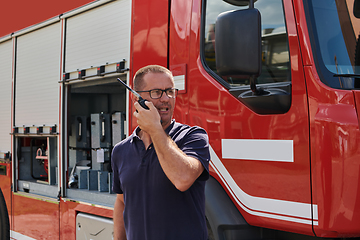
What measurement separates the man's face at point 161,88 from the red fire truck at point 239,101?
2.14ft

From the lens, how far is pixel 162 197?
182cm

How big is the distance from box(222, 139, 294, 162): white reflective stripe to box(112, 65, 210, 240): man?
32.5 inches

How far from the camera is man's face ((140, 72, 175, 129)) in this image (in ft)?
6.09

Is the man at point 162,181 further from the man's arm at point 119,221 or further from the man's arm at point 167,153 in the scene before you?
the man's arm at point 119,221

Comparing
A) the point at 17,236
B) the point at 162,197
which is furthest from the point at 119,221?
the point at 17,236

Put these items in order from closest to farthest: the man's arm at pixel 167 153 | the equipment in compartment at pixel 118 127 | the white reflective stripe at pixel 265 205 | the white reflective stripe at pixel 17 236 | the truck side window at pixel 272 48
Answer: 1. the man's arm at pixel 167 153
2. the white reflective stripe at pixel 265 205
3. the truck side window at pixel 272 48
4. the equipment in compartment at pixel 118 127
5. the white reflective stripe at pixel 17 236

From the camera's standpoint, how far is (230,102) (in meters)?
2.87

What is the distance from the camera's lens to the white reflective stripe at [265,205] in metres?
2.49

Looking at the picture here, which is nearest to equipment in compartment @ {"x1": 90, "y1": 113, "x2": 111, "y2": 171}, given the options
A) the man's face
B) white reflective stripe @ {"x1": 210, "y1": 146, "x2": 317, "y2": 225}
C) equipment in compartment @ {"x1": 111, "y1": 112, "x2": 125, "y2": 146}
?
equipment in compartment @ {"x1": 111, "y1": 112, "x2": 125, "y2": 146}

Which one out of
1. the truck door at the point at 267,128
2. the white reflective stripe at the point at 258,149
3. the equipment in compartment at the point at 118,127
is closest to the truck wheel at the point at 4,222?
the equipment in compartment at the point at 118,127

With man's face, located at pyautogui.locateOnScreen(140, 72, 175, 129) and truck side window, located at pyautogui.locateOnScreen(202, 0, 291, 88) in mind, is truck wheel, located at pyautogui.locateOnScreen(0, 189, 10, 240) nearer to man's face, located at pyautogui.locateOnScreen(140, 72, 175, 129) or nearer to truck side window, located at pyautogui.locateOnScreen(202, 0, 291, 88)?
truck side window, located at pyautogui.locateOnScreen(202, 0, 291, 88)

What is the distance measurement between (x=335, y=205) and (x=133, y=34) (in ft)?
7.00

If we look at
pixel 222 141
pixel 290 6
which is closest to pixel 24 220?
pixel 222 141

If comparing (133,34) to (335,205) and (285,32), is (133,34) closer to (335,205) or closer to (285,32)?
(285,32)
